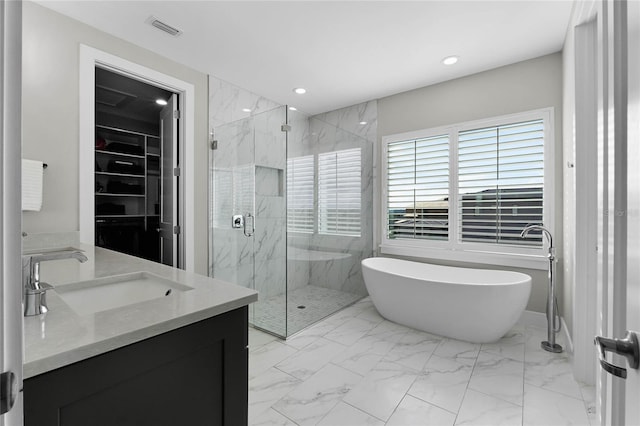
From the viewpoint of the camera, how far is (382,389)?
1924 mm

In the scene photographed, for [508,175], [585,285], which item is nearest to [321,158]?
[508,175]

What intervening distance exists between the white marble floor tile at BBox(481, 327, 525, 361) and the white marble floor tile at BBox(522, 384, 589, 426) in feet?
1.49

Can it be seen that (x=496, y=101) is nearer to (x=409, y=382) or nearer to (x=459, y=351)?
(x=459, y=351)

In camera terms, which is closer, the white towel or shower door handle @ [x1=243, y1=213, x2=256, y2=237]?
the white towel

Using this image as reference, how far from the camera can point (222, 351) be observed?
3.34 ft

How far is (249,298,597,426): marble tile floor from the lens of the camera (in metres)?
1.68

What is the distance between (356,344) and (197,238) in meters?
1.87

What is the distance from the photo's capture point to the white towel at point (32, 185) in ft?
6.49

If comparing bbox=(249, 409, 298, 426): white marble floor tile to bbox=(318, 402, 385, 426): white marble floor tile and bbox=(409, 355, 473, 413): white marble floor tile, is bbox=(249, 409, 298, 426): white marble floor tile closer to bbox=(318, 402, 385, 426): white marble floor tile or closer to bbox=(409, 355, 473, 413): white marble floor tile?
bbox=(318, 402, 385, 426): white marble floor tile

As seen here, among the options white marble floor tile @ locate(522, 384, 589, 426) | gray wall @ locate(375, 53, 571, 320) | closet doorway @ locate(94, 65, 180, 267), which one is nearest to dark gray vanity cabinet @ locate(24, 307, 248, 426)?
white marble floor tile @ locate(522, 384, 589, 426)

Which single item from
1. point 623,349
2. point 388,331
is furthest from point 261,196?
point 623,349

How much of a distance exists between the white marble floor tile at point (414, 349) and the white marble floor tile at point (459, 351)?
0.06 m

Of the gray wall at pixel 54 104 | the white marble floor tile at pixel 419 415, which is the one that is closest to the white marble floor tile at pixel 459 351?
the white marble floor tile at pixel 419 415

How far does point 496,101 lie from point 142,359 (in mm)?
3594
